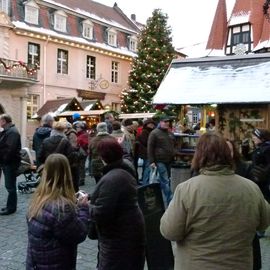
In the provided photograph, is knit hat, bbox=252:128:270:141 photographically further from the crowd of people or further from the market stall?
the market stall

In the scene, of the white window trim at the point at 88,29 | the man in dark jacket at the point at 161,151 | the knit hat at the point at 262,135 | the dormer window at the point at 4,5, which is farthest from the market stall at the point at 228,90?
the white window trim at the point at 88,29

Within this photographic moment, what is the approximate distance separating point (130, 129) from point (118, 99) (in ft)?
76.2

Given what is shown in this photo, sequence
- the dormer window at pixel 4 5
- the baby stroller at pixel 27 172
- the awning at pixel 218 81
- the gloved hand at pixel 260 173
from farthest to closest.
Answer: the dormer window at pixel 4 5, the baby stroller at pixel 27 172, the awning at pixel 218 81, the gloved hand at pixel 260 173

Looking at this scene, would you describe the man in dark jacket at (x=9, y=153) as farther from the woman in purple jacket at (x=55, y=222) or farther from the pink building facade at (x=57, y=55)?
the pink building facade at (x=57, y=55)

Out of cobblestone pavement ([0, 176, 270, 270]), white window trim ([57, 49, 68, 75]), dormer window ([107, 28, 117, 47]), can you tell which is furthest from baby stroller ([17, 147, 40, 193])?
dormer window ([107, 28, 117, 47])

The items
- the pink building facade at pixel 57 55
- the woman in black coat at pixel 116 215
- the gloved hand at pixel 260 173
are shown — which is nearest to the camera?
the woman in black coat at pixel 116 215

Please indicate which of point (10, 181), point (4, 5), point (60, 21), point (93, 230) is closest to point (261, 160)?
point (93, 230)

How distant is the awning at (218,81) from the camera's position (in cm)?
996

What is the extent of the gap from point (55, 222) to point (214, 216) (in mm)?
1211

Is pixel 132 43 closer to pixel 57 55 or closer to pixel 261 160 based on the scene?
pixel 57 55

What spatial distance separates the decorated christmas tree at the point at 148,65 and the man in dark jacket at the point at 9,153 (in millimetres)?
21447

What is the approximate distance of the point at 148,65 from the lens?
1193 inches

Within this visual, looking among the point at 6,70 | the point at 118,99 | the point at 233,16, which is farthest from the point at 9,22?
the point at 233,16

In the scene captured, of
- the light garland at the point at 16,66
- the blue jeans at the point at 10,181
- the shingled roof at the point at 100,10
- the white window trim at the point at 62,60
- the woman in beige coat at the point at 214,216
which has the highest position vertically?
the shingled roof at the point at 100,10
